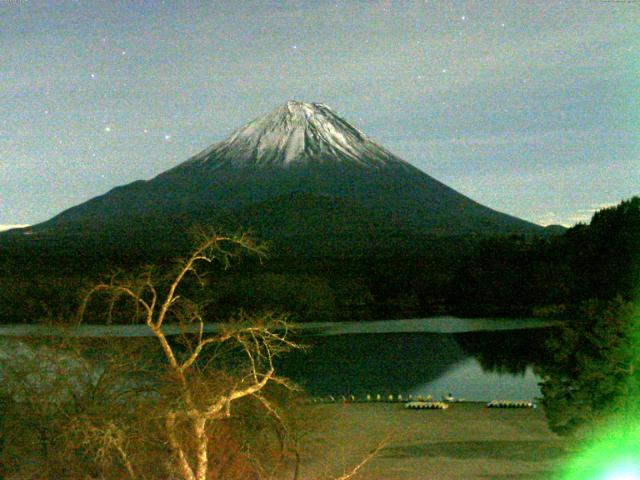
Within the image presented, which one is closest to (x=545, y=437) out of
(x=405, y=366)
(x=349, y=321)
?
(x=405, y=366)

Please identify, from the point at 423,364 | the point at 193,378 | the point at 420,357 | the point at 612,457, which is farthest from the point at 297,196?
the point at 193,378

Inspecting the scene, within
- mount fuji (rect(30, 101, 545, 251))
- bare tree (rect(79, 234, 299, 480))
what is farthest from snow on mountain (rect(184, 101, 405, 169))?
bare tree (rect(79, 234, 299, 480))

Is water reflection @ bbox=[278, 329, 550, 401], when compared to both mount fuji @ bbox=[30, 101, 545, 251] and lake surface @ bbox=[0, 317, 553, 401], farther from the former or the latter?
mount fuji @ bbox=[30, 101, 545, 251]

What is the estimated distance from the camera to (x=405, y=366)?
36.4 meters

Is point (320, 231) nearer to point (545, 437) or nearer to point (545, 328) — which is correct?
point (545, 328)

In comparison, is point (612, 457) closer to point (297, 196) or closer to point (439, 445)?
point (439, 445)

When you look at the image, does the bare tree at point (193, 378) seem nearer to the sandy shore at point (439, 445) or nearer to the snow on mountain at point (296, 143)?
the sandy shore at point (439, 445)

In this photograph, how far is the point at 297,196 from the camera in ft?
332

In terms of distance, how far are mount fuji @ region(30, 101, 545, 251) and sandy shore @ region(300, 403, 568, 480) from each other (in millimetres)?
63560

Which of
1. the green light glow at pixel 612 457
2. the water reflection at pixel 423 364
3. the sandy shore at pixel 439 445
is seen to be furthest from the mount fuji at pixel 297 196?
the green light glow at pixel 612 457

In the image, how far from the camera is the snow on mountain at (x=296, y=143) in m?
115

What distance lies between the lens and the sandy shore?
13.2m

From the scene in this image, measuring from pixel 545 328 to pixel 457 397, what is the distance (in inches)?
935

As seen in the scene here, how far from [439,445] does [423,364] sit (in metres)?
21.3
